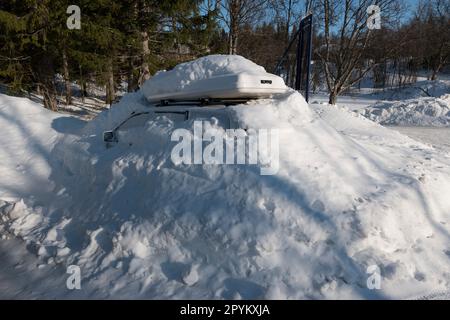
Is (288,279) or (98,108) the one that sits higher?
(98,108)

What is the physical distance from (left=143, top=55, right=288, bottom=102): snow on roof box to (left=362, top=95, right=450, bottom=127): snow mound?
1272cm

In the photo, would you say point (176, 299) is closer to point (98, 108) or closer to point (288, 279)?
point (288, 279)

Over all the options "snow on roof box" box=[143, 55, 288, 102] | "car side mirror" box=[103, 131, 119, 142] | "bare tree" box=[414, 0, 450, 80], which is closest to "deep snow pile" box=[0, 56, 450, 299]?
"snow on roof box" box=[143, 55, 288, 102]

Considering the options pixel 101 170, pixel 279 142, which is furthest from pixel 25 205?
pixel 279 142

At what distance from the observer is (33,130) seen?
780 cm

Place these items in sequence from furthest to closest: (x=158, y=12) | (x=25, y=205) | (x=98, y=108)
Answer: (x=98, y=108) < (x=158, y=12) < (x=25, y=205)

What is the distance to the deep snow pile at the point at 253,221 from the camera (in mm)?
3357

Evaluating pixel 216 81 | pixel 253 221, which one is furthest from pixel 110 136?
pixel 253 221

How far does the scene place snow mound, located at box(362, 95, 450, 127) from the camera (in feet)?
50.6

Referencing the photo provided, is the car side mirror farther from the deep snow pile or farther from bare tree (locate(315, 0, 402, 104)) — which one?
bare tree (locate(315, 0, 402, 104))

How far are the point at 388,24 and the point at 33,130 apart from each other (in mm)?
16174

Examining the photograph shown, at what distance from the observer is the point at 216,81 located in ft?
16.6
